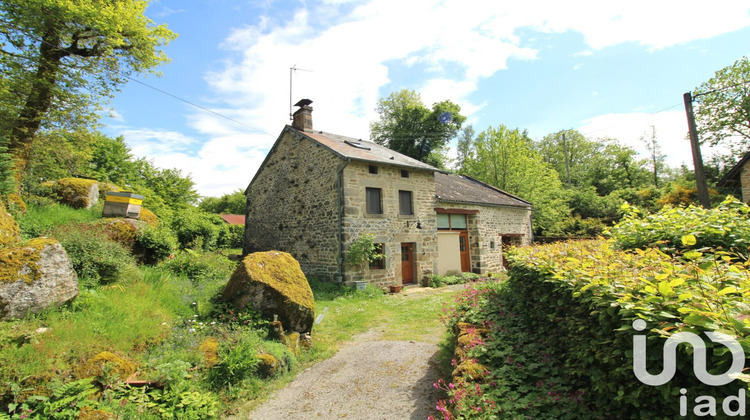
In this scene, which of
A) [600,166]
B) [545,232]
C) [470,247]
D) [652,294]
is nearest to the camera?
[652,294]

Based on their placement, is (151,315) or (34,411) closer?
(34,411)

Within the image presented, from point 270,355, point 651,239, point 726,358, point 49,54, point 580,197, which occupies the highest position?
point 49,54

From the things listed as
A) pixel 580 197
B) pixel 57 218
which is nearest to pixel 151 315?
pixel 57 218

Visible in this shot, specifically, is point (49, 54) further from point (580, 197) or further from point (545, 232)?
point (580, 197)

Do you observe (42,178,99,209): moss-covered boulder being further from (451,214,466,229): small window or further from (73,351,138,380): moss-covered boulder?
(451,214,466,229): small window

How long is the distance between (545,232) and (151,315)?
23.6 meters

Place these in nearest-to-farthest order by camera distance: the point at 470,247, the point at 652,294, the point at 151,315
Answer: the point at 652,294
the point at 151,315
the point at 470,247

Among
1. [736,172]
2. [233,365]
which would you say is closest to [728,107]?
[736,172]

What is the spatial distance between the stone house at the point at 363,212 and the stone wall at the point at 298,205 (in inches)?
1.6

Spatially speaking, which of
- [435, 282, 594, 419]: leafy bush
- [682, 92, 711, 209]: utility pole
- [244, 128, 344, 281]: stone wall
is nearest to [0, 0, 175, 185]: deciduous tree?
[244, 128, 344, 281]: stone wall

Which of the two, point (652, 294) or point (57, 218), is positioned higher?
point (57, 218)

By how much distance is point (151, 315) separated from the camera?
527 cm

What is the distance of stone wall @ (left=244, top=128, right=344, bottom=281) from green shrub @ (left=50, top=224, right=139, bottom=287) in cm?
655

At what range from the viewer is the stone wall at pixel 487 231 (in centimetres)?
1608
